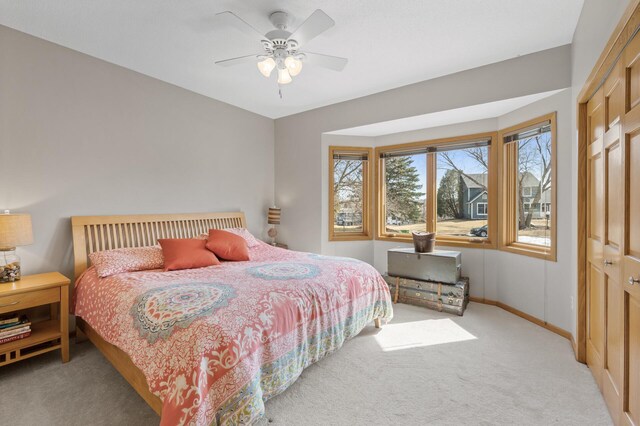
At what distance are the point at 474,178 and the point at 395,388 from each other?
3.04 metres

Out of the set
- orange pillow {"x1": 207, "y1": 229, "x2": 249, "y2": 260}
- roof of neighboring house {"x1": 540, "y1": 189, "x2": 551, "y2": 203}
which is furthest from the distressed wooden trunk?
orange pillow {"x1": 207, "y1": 229, "x2": 249, "y2": 260}

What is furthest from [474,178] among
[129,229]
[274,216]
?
[129,229]

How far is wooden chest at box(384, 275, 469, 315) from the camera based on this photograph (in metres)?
3.57

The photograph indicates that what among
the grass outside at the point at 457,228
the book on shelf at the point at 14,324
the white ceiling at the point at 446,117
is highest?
the white ceiling at the point at 446,117

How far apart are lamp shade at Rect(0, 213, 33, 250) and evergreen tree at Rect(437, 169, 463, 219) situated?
179 inches

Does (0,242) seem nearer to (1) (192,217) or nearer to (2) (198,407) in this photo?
(1) (192,217)

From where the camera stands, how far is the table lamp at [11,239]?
92.4 inches

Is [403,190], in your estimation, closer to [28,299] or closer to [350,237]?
[350,237]

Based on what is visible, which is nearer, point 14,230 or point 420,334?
point 14,230

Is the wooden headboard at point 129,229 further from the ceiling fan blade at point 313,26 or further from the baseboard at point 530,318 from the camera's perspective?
the baseboard at point 530,318

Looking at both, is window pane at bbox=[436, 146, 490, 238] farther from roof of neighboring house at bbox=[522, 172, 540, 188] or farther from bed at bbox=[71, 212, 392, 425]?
bed at bbox=[71, 212, 392, 425]

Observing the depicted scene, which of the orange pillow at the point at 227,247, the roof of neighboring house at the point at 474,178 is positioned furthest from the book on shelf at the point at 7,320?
the roof of neighboring house at the point at 474,178

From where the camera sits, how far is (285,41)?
2465mm

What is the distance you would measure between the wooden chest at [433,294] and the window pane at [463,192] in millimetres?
755
